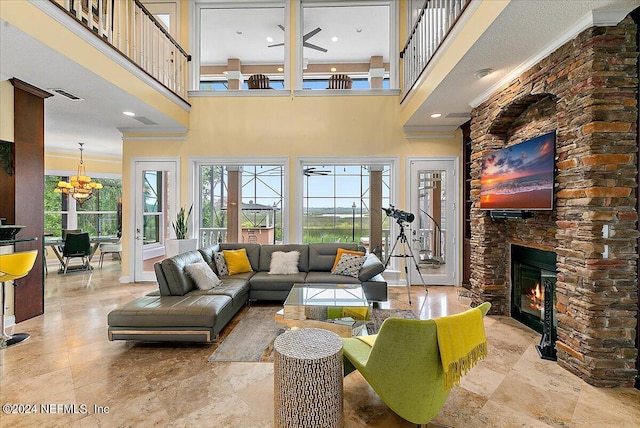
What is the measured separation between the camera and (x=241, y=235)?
20.4 feet

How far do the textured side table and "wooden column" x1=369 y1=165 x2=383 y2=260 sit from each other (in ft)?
13.6

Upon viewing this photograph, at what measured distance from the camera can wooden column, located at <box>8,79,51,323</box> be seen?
3.72 meters

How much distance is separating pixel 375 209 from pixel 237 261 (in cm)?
269

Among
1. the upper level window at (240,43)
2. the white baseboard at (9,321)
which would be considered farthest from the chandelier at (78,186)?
the white baseboard at (9,321)

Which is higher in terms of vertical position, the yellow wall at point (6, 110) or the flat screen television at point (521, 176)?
the yellow wall at point (6, 110)

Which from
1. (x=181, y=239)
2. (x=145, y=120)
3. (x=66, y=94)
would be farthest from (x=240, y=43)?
(x=181, y=239)

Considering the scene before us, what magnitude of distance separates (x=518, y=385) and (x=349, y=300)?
153 cm

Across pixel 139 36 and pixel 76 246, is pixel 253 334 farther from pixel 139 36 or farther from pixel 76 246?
pixel 76 246

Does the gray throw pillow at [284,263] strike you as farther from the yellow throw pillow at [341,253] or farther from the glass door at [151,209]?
the glass door at [151,209]

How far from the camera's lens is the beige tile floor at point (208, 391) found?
6.68ft

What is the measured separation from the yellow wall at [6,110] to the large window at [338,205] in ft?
13.3

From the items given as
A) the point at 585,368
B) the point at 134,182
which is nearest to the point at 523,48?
the point at 585,368

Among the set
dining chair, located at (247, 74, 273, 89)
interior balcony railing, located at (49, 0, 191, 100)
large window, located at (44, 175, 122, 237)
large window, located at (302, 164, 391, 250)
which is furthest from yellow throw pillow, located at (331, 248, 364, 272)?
large window, located at (44, 175, 122, 237)

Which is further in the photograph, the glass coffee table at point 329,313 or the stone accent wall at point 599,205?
the glass coffee table at point 329,313
